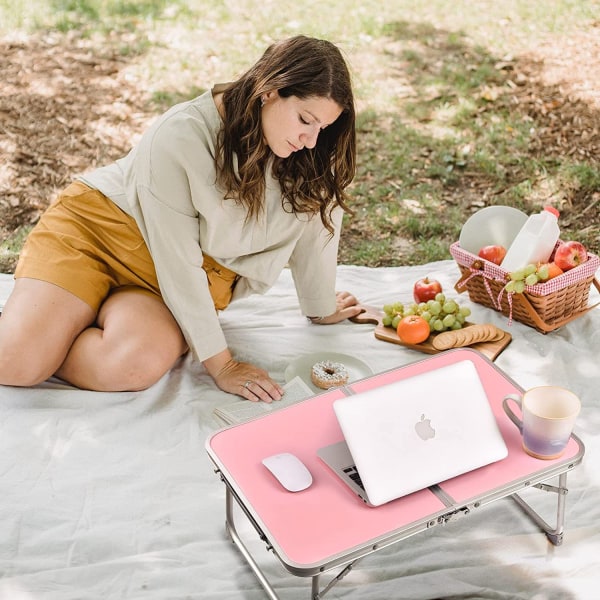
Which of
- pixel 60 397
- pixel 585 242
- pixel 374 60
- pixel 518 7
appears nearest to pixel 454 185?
pixel 585 242

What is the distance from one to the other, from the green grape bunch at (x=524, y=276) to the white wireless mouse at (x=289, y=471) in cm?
138

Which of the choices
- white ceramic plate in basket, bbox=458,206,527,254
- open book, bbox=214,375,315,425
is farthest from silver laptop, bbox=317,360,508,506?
white ceramic plate in basket, bbox=458,206,527,254

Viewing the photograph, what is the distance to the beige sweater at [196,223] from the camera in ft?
8.73

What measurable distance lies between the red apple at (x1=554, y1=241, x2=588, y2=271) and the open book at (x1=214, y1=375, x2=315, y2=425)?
3.56ft

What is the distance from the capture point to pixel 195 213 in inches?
109

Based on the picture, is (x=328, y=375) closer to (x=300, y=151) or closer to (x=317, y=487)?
(x=300, y=151)

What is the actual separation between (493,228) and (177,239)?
4.43 ft

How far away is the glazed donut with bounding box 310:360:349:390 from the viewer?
2906 millimetres

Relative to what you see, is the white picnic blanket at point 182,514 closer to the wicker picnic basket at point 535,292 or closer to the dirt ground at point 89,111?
the wicker picnic basket at point 535,292

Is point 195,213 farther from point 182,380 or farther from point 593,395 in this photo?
point 593,395

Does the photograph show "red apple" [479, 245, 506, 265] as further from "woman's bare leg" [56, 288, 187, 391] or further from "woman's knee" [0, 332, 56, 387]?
"woman's knee" [0, 332, 56, 387]

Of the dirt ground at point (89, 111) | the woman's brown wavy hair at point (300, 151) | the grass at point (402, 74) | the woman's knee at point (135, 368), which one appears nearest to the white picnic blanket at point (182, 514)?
the woman's knee at point (135, 368)

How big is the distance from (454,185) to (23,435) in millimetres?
2871

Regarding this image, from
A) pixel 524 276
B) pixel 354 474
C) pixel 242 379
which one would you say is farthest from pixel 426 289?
pixel 354 474
